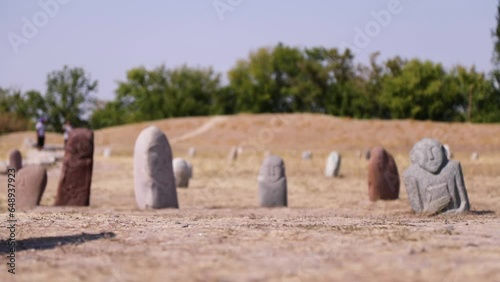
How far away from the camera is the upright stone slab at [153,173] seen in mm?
15789

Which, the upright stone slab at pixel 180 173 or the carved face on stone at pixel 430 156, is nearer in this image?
the carved face on stone at pixel 430 156

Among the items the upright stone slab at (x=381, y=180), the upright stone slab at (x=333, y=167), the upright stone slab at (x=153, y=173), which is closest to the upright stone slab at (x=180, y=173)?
the upright stone slab at (x=333, y=167)

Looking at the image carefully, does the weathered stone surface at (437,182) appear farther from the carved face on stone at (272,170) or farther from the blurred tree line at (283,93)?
the blurred tree line at (283,93)

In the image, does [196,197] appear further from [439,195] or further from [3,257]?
[3,257]

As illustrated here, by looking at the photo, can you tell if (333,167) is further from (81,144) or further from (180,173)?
(81,144)

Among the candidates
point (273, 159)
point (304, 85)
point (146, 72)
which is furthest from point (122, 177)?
point (146, 72)

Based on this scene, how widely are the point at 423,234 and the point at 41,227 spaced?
4.51 meters

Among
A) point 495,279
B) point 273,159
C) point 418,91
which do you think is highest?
point 418,91

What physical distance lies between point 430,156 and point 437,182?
0.44 meters

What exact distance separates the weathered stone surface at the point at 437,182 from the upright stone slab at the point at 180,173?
10755 millimetres

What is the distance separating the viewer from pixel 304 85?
7588 cm

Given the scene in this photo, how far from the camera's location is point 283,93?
79.4 m

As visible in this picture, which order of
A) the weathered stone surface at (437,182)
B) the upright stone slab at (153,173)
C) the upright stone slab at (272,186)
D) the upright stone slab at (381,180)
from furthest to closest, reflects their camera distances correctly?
the upright stone slab at (381,180)
the upright stone slab at (272,186)
the upright stone slab at (153,173)
the weathered stone surface at (437,182)
